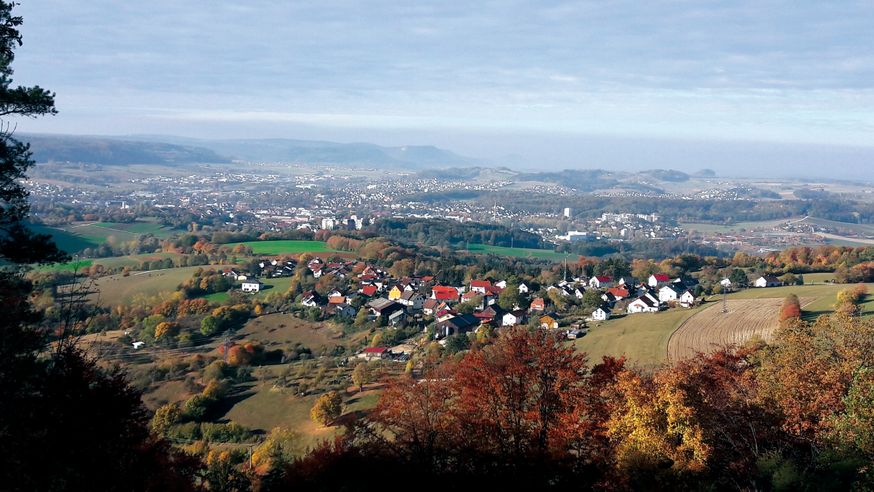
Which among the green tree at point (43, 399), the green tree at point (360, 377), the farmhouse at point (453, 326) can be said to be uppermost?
the green tree at point (43, 399)

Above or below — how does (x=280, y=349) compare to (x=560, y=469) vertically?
below

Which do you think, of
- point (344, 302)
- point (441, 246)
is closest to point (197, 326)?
point (344, 302)

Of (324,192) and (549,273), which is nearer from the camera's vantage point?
(549,273)

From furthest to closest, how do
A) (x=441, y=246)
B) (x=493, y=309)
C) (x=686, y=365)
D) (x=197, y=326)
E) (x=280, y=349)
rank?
1. (x=441, y=246)
2. (x=493, y=309)
3. (x=197, y=326)
4. (x=280, y=349)
5. (x=686, y=365)

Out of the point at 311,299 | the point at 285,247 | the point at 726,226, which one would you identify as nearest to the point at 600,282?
the point at 311,299

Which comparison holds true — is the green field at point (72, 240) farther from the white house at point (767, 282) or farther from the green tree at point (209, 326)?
the white house at point (767, 282)

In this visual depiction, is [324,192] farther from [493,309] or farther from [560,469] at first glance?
[560,469]

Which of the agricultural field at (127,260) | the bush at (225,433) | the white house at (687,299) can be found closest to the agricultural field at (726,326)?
the white house at (687,299)

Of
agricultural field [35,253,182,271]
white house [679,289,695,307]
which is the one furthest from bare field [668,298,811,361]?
agricultural field [35,253,182,271]
